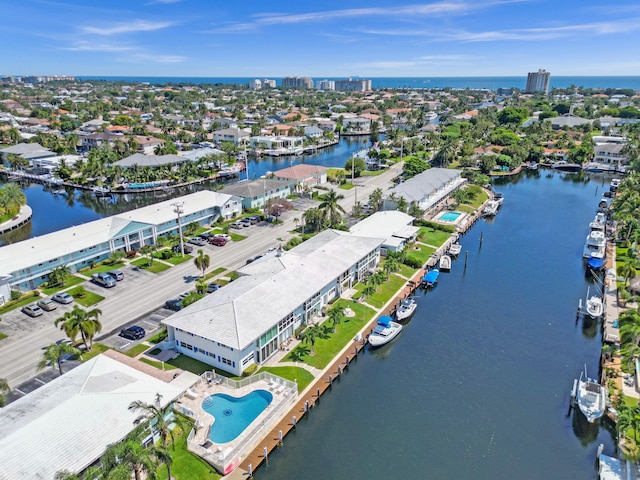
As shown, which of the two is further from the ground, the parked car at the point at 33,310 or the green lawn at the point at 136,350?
the parked car at the point at 33,310

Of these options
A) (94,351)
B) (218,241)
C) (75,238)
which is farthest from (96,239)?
(94,351)

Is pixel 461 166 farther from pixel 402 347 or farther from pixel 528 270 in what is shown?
pixel 402 347

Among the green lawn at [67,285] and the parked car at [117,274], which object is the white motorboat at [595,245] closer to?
the parked car at [117,274]

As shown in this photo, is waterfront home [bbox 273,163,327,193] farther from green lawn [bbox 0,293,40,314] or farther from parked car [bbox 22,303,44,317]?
parked car [bbox 22,303,44,317]

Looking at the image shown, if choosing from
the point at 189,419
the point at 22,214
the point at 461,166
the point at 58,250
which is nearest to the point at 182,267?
the point at 58,250

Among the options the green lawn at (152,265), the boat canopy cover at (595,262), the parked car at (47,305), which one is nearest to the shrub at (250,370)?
the green lawn at (152,265)

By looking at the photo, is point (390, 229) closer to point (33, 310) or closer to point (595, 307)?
point (595, 307)
